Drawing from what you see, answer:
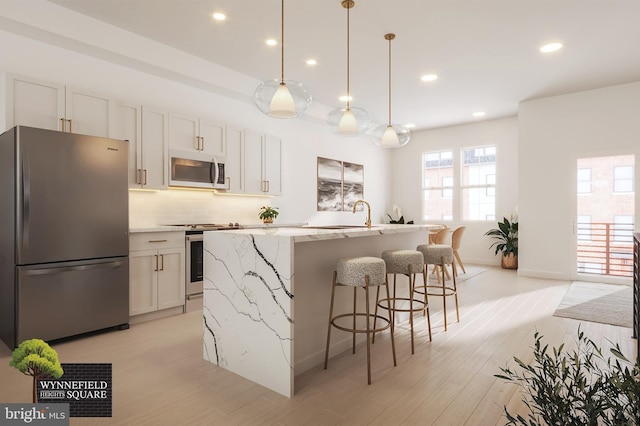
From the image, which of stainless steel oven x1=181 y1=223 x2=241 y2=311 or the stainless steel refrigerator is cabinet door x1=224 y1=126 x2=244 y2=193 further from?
the stainless steel refrigerator

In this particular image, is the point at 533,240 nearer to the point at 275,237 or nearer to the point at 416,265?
the point at 416,265

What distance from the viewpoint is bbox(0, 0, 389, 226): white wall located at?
11.4ft

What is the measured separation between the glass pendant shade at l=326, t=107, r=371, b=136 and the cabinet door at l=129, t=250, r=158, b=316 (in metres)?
2.26

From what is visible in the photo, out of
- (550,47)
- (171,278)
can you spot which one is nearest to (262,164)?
(171,278)

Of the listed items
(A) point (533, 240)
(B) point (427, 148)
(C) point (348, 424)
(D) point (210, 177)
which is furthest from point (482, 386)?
(B) point (427, 148)

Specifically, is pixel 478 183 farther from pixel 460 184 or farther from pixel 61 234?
pixel 61 234

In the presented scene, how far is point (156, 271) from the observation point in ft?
13.0

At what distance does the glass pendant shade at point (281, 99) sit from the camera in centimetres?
285

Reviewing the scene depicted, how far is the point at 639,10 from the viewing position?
356 cm

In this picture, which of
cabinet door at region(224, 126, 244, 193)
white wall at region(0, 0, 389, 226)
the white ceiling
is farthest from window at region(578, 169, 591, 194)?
cabinet door at region(224, 126, 244, 193)

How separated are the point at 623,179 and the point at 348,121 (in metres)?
4.76

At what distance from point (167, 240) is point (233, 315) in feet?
5.79

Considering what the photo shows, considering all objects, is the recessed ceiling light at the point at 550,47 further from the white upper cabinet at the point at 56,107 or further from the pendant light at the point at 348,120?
the white upper cabinet at the point at 56,107

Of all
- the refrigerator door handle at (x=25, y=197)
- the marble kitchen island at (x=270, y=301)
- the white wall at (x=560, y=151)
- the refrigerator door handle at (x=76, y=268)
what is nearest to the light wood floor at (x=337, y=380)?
the marble kitchen island at (x=270, y=301)
